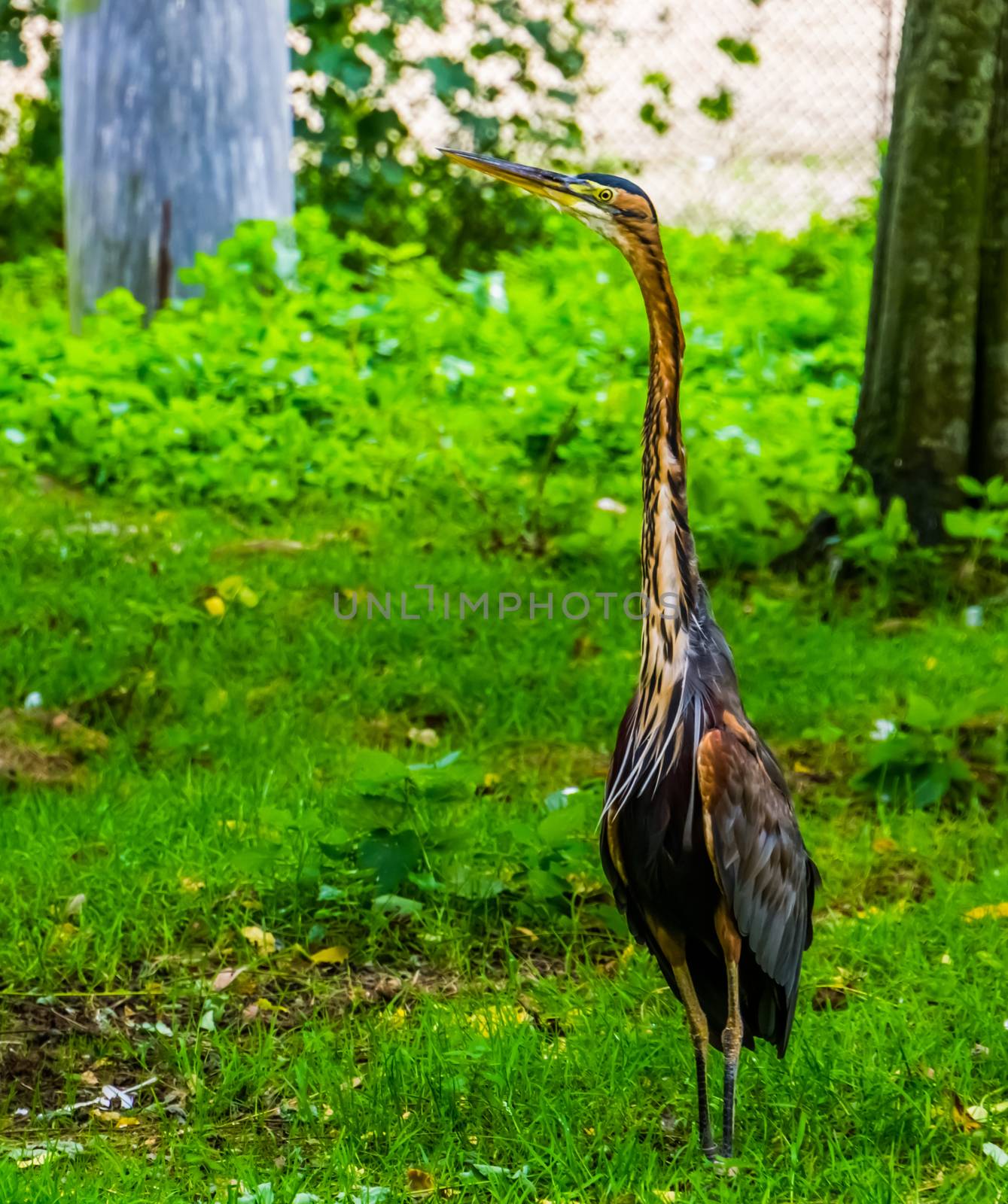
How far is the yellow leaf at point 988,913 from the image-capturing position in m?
3.53

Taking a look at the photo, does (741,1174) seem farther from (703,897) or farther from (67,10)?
(67,10)

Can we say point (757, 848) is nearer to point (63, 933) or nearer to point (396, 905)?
point (396, 905)

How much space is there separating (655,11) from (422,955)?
929 cm

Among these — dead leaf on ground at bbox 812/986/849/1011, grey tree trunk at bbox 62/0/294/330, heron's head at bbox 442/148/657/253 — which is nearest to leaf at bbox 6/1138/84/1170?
dead leaf on ground at bbox 812/986/849/1011

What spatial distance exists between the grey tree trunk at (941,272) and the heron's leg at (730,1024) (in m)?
3.14

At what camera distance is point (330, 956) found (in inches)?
138

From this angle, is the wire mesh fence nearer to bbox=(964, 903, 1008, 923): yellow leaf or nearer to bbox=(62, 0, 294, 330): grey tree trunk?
bbox=(62, 0, 294, 330): grey tree trunk

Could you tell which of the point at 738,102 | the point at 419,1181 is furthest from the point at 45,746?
the point at 738,102

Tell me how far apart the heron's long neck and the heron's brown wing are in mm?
164

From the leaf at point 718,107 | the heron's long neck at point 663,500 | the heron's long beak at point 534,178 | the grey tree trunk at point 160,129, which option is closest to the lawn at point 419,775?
the grey tree trunk at point 160,129

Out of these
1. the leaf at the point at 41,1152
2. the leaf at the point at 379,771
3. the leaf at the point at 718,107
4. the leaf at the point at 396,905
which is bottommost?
the leaf at the point at 41,1152

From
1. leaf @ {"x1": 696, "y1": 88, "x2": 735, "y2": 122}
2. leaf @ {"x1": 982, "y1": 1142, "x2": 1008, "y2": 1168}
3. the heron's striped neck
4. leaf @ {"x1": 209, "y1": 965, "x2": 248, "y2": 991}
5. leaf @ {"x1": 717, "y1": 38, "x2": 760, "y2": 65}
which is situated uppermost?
leaf @ {"x1": 717, "y1": 38, "x2": 760, "y2": 65}

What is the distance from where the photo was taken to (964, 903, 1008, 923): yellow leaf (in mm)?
3533

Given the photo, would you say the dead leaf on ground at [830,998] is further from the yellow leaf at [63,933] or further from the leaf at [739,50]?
the leaf at [739,50]
